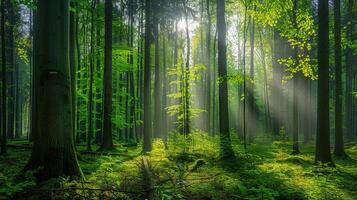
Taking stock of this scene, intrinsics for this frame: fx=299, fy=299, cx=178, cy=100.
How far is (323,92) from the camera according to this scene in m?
11.2

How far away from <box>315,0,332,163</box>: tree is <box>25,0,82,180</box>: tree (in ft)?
29.3

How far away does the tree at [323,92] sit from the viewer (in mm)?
11203

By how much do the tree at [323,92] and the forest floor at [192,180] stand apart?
3.16 ft

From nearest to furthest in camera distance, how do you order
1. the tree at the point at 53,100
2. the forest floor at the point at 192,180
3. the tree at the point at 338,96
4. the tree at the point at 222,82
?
the forest floor at the point at 192,180, the tree at the point at 53,100, the tree at the point at 222,82, the tree at the point at 338,96

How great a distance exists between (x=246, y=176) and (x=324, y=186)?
2.88 metres

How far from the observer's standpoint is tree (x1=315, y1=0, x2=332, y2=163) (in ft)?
36.8

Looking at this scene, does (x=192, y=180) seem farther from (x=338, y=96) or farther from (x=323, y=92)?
(x=338, y=96)

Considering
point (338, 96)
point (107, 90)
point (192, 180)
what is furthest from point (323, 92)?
point (107, 90)

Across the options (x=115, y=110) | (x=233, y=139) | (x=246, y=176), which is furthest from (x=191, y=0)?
(x=246, y=176)

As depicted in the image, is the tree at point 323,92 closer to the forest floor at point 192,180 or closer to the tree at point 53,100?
the forest floor at point 192,180

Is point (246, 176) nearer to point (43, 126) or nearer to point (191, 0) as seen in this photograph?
point (43, 126)

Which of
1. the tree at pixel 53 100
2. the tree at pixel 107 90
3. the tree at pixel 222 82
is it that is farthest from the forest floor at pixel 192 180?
the tree at pixel 107 90

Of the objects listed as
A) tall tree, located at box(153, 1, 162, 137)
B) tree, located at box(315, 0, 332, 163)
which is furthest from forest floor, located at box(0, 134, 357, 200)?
tall tree, located at box(153, 1, 162, 137)

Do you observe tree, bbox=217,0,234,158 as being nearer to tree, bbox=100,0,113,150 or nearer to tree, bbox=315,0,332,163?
tree, bbox=315,0,332,163
